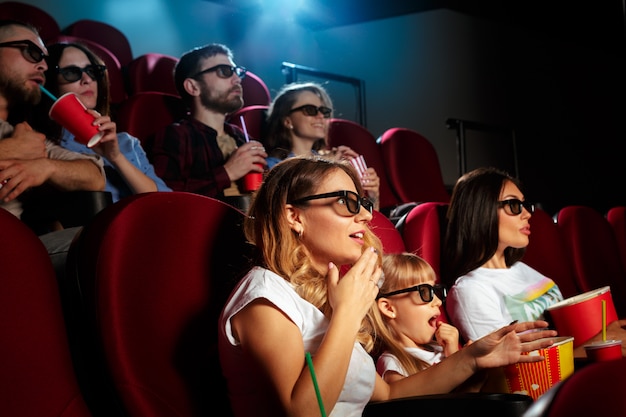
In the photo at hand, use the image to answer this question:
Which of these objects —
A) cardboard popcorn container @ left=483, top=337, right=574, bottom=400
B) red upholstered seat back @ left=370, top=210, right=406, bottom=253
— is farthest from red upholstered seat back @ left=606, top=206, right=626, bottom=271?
cardboard popcorn container @ left=483, top=337, right=574, bottom=400

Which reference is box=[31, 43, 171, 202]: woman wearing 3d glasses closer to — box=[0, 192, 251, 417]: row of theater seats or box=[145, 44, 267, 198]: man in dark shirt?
box=[145, 44, 267, 198]: man in dark shirt

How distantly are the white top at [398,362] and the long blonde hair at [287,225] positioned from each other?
145mm

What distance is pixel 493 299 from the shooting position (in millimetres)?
976

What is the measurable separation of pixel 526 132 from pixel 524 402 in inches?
100

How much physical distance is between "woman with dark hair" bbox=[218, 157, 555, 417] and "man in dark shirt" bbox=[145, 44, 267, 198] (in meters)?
0.56

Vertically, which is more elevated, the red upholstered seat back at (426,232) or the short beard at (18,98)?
the short beard at (18,98)

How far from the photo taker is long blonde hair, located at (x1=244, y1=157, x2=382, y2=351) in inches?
25.2

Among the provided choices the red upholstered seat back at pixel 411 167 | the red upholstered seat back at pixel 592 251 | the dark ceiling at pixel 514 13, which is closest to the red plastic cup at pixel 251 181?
the red upholstered seat back at pixel 411 167

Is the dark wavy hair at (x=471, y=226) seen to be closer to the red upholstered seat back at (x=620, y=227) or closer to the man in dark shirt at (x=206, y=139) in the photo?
the man in dark shirt at (x=206, y=139)

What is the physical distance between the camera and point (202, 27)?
2.28 m

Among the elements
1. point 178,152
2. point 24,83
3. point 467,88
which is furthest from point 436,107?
point 24,83

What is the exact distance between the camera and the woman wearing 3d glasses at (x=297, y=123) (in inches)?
56.7

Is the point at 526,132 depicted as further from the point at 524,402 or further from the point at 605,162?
the point at 524,402

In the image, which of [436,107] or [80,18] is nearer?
[80,18]
